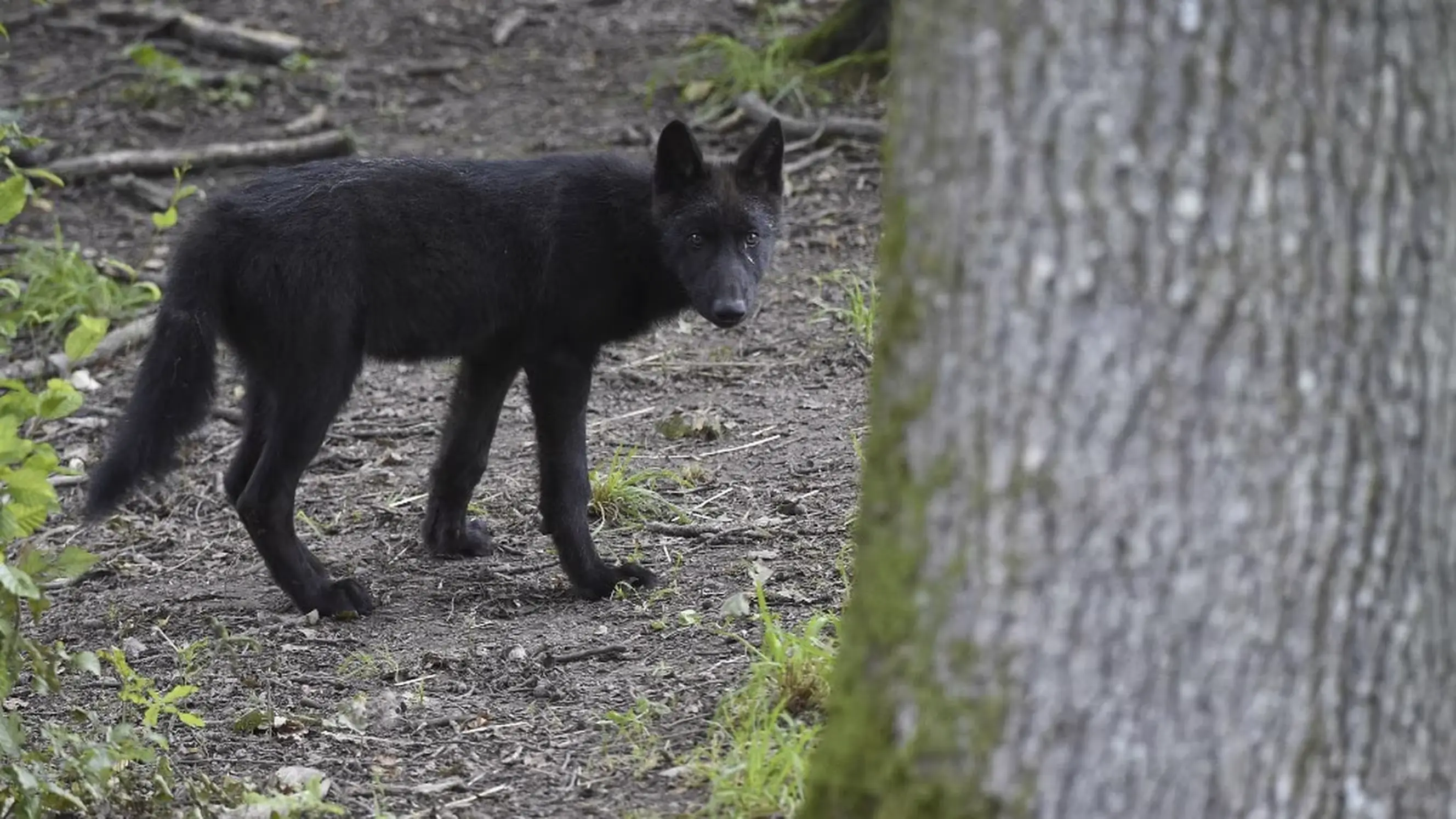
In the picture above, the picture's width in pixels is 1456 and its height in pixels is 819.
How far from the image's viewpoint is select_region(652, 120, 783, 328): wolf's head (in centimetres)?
536

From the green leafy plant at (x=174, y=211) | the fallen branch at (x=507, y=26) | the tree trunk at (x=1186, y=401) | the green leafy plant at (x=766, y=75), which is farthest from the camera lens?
the fallen branch at (x=507, y=26)

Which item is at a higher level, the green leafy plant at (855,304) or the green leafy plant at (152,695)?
the green leafy plant at (855,304)

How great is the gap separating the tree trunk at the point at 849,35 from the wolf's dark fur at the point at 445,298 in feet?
12.6

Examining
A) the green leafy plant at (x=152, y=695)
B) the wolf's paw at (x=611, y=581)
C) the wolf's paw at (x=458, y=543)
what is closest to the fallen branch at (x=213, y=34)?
the wolf's paw at (x=458, y=543)

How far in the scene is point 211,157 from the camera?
8.82 meters

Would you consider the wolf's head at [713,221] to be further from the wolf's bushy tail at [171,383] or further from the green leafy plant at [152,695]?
the green leafy plant at [152,695]

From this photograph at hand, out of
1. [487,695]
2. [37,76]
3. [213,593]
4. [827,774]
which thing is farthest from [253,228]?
[37,76]

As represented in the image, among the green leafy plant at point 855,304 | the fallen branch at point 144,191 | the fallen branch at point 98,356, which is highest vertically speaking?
the fallen branch at point 144,191

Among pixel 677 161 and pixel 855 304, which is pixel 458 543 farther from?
pixel 855 304

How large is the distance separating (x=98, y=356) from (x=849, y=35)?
478cm

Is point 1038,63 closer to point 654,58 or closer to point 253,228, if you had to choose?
point 253,228

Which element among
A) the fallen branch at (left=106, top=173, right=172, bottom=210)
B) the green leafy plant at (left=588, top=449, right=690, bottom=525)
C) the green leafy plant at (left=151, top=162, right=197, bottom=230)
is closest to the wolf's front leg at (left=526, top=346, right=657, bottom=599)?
the green leafy plant at (left=588, top=449, right=690, bottom=525)

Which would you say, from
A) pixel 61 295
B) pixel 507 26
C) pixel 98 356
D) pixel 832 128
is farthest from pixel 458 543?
pixel 507 26

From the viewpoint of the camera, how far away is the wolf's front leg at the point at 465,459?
5457mm
